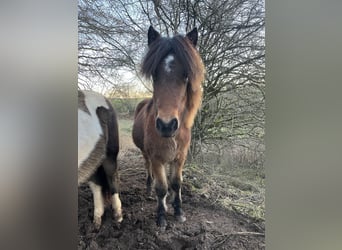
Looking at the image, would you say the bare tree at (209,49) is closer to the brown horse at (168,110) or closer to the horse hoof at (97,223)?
the brown horse at (168,110)

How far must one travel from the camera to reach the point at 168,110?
186cm

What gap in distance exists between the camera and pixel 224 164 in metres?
1.79

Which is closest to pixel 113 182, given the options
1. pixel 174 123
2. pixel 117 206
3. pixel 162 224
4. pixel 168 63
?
pixel 117 206

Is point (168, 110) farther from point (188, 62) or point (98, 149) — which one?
point (98, 149)

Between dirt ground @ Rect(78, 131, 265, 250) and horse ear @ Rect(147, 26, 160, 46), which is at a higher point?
horse ear @ Rect(147, 26, 160, 46)

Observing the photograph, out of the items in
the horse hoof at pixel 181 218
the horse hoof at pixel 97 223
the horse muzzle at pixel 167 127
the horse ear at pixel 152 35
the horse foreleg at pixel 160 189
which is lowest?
the horse hoof at pixel 97 223

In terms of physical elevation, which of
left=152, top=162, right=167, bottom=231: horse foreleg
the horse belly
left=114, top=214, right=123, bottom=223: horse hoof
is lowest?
left=114, top=214, right=123, bottom=223: horse hoof

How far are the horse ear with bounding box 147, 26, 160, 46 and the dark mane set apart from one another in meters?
0.02

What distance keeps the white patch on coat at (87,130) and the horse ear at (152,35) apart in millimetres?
448

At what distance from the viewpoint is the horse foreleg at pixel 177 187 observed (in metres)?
1.86

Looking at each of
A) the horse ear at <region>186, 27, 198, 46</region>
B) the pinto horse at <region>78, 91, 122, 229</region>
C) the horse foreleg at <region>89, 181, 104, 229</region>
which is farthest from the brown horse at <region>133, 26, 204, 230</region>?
the horse foreleg at <region>89, 181, 104, 229</region>

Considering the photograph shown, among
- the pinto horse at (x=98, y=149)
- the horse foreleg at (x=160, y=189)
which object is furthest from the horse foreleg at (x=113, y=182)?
the horse foreleg at (x=160, y=189)

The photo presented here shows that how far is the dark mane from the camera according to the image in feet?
6.04

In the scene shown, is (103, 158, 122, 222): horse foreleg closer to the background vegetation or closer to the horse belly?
the horse belly
